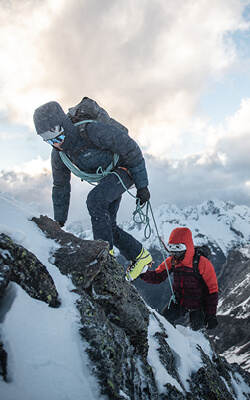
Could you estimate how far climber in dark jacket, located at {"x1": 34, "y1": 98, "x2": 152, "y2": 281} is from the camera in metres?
4.56

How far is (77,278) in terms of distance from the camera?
11.5 feet

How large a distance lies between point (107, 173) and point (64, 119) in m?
1.42

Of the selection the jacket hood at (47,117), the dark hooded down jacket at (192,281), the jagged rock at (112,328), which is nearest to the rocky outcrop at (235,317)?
the dark hooded down jacket at (192,281)

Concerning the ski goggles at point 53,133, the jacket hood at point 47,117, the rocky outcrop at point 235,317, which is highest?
the jacket hood at point 47,117

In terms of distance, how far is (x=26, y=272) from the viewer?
8.96 feet

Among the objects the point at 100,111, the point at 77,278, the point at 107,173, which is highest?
the point at 100,111

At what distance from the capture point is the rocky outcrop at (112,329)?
8.59 ft

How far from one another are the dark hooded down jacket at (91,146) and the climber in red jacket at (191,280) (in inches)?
126

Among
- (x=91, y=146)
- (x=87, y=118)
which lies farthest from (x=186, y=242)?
(x=87, y=118)

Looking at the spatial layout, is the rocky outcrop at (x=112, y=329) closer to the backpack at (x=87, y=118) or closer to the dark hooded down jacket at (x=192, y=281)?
the backpack at (x=87, y=118)

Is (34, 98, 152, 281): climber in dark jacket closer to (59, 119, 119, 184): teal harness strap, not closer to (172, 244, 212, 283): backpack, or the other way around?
(59, 119, 119, 184): teal harness strap

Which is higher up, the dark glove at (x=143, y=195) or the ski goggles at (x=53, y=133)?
the ski goggles at (x=53, y=133)

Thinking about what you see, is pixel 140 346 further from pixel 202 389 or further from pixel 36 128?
pixel 36 128

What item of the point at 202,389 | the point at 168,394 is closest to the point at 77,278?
the point at 168,394
